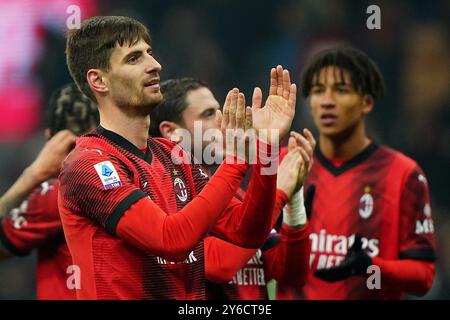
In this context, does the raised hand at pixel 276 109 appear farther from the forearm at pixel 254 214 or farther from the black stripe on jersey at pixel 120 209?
the black stripe on jersey at pixel 120 209

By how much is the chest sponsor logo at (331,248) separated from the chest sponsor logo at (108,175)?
2.26m

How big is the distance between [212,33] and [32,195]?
3799 millimetres

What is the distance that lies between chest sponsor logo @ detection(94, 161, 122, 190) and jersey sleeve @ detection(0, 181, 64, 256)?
170 centimetres

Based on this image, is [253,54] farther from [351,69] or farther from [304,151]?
[304,151]

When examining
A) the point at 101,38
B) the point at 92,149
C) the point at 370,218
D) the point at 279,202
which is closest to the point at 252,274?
the point at 279,202

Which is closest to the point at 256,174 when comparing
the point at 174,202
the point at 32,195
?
the point at 174,202

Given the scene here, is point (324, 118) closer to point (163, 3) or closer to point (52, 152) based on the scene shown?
point (52, 152)

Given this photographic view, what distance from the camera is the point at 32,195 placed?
5387mm

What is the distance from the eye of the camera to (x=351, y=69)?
601 cm

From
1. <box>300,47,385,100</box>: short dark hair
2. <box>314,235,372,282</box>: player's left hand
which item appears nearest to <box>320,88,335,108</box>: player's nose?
<box>300,47,385,100</box>: short dark hair

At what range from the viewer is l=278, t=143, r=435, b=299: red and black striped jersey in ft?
18.3

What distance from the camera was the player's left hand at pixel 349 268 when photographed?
512cm

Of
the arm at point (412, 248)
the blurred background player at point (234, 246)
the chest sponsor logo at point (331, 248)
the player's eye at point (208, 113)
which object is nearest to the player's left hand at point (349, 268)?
the arm at point (412, 248)

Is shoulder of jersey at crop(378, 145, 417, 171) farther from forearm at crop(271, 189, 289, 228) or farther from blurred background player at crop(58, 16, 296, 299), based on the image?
blurred background player at crop(58, 16, 296, 299)
